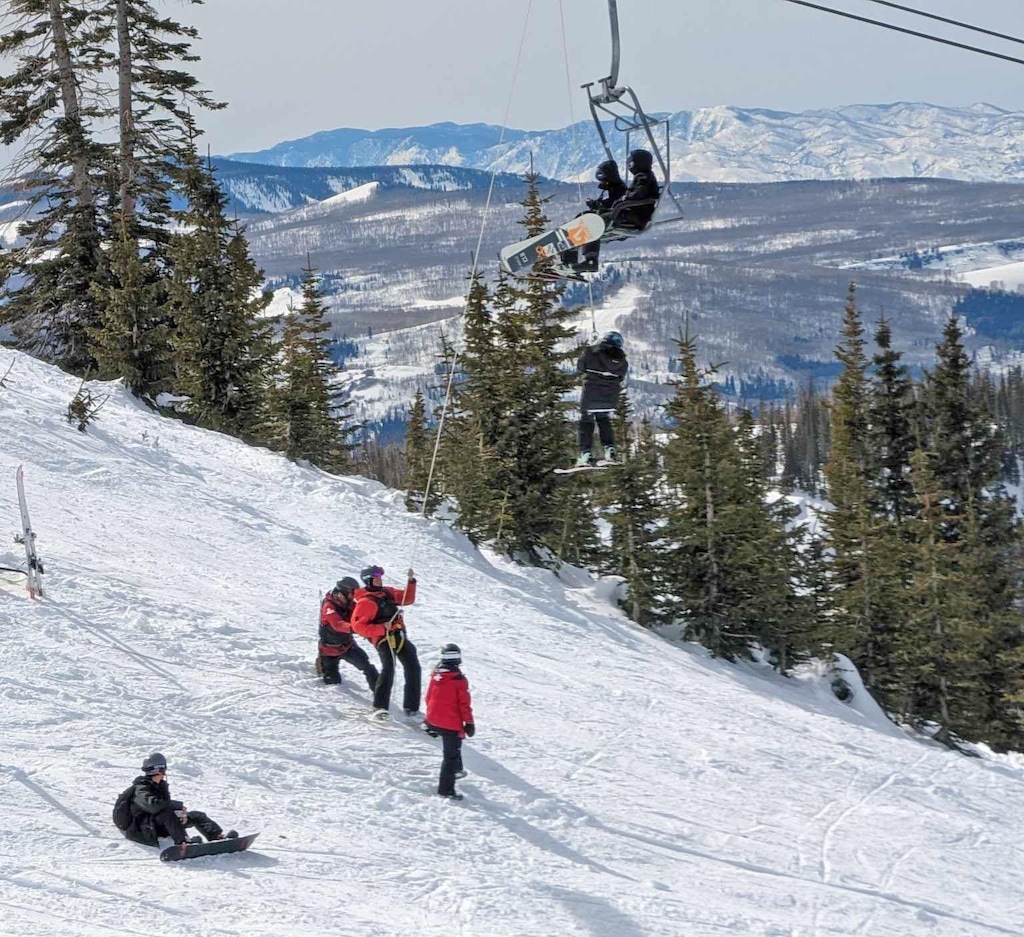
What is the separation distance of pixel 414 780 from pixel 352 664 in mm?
2670

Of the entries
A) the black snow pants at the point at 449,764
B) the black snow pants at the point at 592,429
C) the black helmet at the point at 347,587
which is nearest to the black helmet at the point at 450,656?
the black snow pants at the point at 449,764

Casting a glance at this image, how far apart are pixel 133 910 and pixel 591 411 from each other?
920 cm

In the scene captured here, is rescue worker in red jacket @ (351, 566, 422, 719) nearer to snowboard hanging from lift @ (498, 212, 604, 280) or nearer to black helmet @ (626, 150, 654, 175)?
snowboard hanging from lift @ (498, 212, 604, 280)

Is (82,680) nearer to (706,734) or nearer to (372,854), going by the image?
(372,854)

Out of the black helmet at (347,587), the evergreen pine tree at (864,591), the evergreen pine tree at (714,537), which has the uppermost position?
the black helmet at (347,587)

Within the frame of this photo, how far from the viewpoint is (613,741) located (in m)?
14.5

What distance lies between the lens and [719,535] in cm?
2692

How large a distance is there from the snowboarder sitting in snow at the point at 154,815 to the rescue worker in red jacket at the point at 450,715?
2581 mm

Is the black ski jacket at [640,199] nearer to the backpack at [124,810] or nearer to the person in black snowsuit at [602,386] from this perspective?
the person in black snowsuit at [602,386]

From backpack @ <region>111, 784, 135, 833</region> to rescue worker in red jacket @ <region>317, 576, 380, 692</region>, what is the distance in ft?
14.0

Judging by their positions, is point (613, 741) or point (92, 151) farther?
point (92, 151)

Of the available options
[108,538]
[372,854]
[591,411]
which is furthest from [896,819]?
[108,538]

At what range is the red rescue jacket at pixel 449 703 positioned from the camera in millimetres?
11031

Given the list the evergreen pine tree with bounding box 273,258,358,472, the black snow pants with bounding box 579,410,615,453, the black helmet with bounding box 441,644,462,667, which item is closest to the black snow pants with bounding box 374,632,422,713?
the black helmet with bounding box 441,644,462,667
